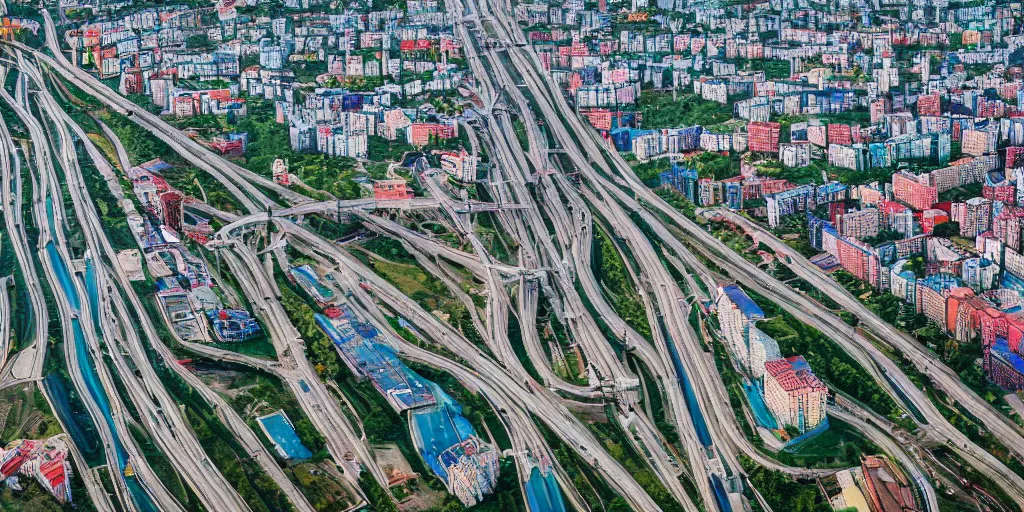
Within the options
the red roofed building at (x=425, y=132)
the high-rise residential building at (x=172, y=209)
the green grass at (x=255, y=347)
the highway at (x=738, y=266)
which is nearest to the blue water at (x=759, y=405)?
the highway at (x=738, y=266)

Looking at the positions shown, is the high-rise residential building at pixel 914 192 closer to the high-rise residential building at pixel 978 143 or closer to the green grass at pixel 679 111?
the high-rise residential building at pixel 978 143

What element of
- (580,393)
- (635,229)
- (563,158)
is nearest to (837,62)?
(563,158)

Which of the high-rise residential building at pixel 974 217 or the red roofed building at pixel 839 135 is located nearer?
the high-rise residential building at pixel 974 217

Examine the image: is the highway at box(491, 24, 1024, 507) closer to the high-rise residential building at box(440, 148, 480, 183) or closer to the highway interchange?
the highway interchange

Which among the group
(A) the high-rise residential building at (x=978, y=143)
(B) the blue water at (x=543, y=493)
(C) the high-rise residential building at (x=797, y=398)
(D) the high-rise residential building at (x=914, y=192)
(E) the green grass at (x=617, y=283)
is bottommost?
(B) the blue water at (x=543, y=493)

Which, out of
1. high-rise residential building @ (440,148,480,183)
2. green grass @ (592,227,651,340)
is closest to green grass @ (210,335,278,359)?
green grass @ (592,227,651,340)

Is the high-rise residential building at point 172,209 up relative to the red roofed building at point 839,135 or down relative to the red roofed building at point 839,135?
down

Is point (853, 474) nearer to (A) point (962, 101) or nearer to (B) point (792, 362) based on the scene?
(B) point (792, 362)

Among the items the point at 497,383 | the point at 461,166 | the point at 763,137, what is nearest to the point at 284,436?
the point at 497,383
